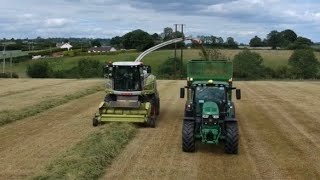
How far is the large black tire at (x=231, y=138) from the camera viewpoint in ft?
44.6

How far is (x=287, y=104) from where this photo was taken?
Result: 28.9 m

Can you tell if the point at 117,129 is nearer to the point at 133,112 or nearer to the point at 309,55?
the point at 133,112

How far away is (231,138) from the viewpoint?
536 inches

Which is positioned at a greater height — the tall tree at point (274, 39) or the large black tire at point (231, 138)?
the tall tree at point (274, 39)

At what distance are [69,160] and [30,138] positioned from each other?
4592 mm

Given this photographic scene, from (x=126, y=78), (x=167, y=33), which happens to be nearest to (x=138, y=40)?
(x=167, y=33)

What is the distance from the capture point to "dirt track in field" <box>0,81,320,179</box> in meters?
11.7

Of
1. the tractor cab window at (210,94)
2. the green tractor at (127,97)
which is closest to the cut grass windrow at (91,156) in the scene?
the green tractor at (127,97)

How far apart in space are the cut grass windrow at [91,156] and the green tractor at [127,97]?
1.49m

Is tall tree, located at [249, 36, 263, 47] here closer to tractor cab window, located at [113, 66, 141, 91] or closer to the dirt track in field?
the dirt track in field

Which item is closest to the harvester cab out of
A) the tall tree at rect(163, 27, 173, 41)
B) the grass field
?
the grass field

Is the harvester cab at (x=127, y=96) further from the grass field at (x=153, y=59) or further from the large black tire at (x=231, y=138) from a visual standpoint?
the grass field at (x=153, y=59)

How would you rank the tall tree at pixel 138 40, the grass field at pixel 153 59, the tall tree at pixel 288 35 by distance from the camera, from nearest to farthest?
the grass field at pixel 153 59, the tall tree at pixel 138 40, the tall tree at pixel 288 35

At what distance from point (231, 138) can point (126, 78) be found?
709cm
